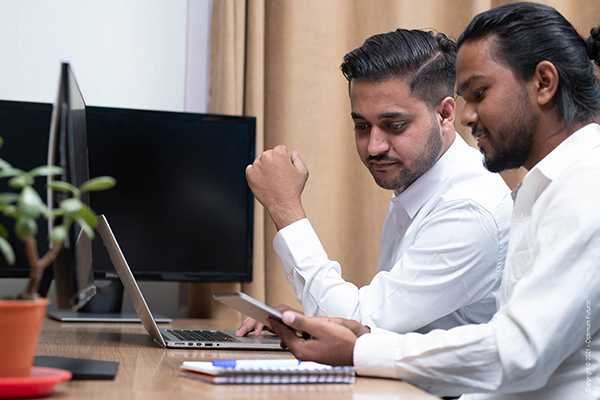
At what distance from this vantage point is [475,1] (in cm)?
263

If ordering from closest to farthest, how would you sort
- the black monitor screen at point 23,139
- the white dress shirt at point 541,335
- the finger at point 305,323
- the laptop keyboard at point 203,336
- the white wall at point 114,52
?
1. the white dress shirt at point 541,335
2. the finger at point 305,323
3. the laptop keyboard at point 203,336
4. the black monitor screen at point 23,139
5. the white wall at point 114,52

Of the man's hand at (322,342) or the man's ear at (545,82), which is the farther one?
the man's ear at (545,82)

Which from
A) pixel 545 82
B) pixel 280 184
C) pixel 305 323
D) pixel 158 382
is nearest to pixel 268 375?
pixel 158 382

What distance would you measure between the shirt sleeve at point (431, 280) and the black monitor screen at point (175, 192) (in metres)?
0.53

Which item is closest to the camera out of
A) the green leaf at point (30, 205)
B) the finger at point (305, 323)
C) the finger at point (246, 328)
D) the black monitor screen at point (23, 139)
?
the green leaf at point (30, 205)

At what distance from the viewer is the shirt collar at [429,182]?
1.99m

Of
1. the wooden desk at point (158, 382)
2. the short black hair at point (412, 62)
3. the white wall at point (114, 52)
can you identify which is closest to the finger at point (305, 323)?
the wooden desk at point (158, 382)

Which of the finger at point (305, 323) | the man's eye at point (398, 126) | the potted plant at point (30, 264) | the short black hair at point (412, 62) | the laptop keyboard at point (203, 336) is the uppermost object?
the short black hair at point (412, 62)

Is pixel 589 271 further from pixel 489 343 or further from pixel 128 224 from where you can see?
pixel 128 224

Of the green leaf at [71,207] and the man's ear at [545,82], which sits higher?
the man's ear at [545,82]

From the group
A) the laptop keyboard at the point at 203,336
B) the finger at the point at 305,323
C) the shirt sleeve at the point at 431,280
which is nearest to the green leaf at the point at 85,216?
the finger at the point at 305,323

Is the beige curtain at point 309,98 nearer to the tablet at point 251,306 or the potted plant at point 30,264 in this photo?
the tablet at point 251,306

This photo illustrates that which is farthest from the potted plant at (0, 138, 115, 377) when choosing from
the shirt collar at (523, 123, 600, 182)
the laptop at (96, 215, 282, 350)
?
the shirt collar at (523, 123, 600, 182)

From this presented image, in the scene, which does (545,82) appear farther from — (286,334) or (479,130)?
(286,334)
